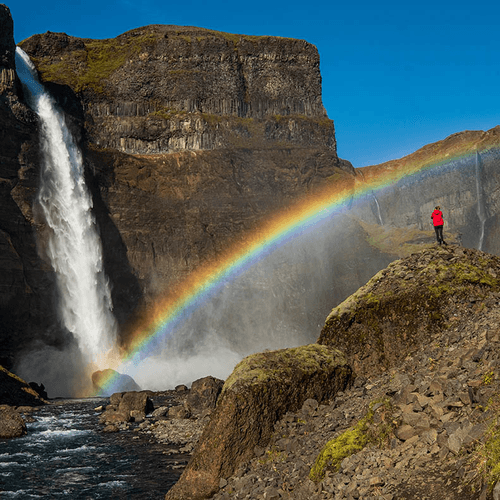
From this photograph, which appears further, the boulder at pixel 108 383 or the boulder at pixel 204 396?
the boulder at pixel 108 383

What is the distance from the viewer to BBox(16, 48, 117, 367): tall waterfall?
6481 cm

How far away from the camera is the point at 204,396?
36188 mm

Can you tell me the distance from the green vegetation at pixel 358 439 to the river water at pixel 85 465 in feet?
27.0

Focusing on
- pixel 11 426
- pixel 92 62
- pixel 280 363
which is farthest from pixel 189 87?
pixel 280 363

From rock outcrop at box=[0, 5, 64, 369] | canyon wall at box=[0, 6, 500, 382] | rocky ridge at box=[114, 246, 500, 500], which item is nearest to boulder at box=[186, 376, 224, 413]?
rocky ridge at box=[114, 246, 500, 500]

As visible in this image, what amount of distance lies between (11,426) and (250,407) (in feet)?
63.3

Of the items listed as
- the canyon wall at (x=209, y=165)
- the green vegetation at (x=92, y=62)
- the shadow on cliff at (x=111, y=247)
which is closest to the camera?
the shadow on cliff at (x=111, y=247)

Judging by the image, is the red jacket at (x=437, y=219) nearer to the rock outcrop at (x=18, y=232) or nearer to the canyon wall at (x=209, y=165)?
the rock outcrop at (x=18, y=232)

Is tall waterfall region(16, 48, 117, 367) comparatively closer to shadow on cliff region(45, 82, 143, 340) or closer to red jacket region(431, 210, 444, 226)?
shadow on cliff region(45, 82, 143, 340)

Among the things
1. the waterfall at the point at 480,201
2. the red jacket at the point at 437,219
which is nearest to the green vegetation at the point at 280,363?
the red jacket at the point at 437,219

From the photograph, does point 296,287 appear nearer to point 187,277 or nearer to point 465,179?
point 187,277

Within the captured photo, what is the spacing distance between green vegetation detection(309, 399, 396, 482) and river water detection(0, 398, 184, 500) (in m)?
8.23

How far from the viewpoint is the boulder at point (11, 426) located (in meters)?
26.9

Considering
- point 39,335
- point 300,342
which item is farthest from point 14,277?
point 300,342
